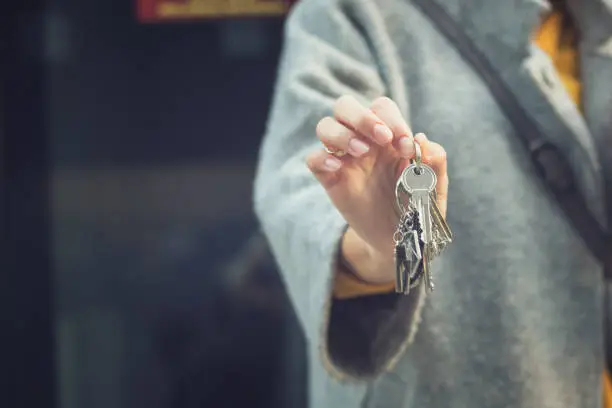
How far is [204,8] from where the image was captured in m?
0.81

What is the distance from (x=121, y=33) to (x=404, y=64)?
0.44 metres

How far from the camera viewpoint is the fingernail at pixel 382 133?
0.36 m

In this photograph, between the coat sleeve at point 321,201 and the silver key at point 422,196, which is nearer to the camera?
the silver key at point 422,196

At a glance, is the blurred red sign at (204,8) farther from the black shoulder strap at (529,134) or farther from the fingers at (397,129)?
the fingers at (397,129)

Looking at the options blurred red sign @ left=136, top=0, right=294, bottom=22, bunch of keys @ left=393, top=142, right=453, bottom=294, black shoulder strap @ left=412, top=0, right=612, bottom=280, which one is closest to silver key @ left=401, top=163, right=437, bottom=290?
bunch of keys @ left=393, top=142, right=453, bottom=294

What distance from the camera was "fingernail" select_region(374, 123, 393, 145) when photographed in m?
0.36

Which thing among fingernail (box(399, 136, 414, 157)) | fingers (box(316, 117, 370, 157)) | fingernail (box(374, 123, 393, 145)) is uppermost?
fingernail (box(374, 123, 393, 145))

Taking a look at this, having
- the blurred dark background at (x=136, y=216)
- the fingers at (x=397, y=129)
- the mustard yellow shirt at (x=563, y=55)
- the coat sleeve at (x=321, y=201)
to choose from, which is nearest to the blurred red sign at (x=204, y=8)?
the blurred dark background at (x=136, y=216)

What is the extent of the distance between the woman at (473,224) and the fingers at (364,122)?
77 millimetres

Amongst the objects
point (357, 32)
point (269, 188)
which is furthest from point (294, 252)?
point (357, 32)

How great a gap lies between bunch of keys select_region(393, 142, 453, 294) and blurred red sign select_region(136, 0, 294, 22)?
0.49 meters

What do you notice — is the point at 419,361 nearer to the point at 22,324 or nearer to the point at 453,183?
the point at 453,183

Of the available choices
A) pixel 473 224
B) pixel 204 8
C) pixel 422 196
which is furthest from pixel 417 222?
pixel 204 8

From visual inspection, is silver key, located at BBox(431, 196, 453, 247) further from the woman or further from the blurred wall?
the blurred wall
